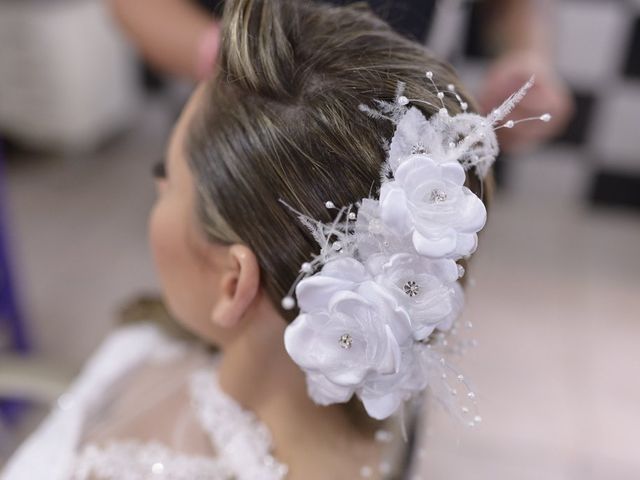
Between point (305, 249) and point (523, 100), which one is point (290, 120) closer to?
point (305, 249)

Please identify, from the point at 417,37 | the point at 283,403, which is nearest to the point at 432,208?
the point at 283,403

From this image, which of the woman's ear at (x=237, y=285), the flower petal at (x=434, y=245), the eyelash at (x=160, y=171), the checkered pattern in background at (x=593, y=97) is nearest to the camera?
the flower petal at (x=434, y=245)

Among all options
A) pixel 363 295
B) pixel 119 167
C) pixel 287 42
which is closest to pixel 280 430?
pixel 363 295

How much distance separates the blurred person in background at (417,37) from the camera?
0.84 m

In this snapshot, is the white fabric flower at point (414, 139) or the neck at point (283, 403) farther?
the neck at point (283, 403)

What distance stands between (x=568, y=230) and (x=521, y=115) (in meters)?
1.22

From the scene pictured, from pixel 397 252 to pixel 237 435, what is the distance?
30 centimetres

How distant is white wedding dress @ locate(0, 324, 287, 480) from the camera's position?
0.66 m

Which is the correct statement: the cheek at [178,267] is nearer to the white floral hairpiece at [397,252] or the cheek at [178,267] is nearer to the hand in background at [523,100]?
the white floral hairpiece at [397,252]

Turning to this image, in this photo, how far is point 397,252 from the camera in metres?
0.48

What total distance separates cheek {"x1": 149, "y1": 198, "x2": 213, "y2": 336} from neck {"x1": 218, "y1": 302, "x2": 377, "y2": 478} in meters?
0.05

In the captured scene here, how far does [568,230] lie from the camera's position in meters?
2.00

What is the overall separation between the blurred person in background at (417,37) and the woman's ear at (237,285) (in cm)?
22

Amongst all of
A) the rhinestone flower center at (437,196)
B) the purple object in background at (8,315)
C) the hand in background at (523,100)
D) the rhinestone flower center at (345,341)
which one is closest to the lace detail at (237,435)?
the rhinestone flower center at (345,341)
